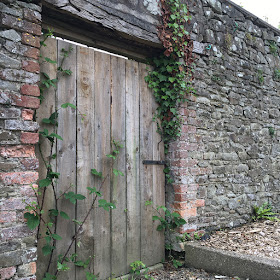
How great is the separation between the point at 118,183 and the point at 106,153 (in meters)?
0.32

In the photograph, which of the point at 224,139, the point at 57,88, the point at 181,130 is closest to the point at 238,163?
the point at 224,139

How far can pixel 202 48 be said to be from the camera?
137 inches

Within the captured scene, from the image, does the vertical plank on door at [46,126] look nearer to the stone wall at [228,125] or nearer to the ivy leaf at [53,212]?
the ivy leaf at [53,212]

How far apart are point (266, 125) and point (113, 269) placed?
3092mm

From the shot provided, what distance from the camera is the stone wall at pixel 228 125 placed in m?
3.27

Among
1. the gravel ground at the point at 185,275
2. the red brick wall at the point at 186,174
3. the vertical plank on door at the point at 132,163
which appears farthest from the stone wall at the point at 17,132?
the red brick wall at the point at 186,174

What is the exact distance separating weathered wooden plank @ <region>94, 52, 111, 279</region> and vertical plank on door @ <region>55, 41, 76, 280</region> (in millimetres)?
235

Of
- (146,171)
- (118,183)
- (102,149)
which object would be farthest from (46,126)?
(146,171)

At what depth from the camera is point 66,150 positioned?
2436 millimetres

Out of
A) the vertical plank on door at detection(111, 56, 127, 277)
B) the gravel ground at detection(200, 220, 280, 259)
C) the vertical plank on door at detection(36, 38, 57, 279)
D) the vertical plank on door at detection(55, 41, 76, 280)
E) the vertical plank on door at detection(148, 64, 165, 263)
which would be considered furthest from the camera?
the vertical plank on door at detection(148, 64, 165, 263)

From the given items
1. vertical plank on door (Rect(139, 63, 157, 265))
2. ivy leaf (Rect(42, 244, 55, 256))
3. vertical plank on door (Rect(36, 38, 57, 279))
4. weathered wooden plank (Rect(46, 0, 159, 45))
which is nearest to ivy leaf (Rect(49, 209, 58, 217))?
vertical plank on door (Rect(36, 38, 57, 279))

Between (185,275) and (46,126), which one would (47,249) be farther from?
(185,275)

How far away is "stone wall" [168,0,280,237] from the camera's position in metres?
3.27

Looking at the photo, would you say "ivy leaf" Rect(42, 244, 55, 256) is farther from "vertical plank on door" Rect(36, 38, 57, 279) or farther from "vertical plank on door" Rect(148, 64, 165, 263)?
"vertical plank on door" Rect(148, 64, 165, 263)
